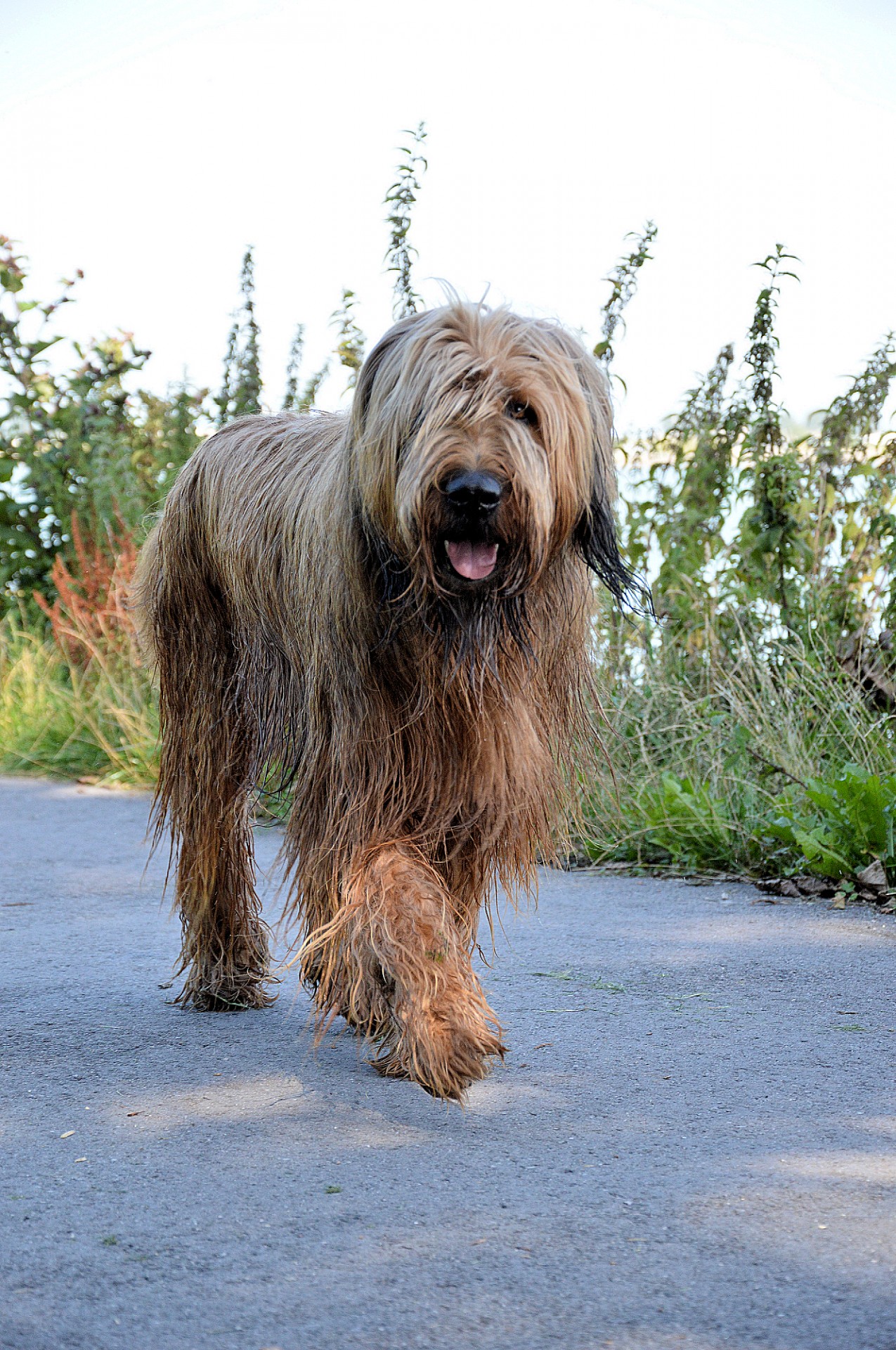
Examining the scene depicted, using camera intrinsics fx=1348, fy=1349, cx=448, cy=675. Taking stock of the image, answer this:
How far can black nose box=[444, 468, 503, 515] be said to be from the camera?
2.88m

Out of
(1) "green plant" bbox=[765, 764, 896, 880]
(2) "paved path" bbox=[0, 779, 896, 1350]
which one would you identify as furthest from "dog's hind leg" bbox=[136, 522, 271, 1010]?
(1) "green plant" bbox=[765, 764, 896, 880]

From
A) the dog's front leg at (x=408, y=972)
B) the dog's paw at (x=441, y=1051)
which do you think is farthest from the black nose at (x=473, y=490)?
the dog's paw at (x=441, y=1051)

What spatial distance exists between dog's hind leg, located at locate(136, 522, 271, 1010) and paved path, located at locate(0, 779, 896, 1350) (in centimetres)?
17

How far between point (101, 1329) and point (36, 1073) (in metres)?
1.41

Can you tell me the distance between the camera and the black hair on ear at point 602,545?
333cm

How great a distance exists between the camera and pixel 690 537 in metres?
7.83

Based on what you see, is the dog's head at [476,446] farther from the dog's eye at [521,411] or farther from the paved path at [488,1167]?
the paved path at [488,1167]

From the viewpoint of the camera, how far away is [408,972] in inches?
123

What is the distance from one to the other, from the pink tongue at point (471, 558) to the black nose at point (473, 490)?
0.36ft

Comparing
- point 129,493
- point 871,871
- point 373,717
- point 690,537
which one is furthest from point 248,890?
point 129,493

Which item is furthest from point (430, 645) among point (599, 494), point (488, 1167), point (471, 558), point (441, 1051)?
point (488, 1167)

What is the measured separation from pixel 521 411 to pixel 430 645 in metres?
0.58

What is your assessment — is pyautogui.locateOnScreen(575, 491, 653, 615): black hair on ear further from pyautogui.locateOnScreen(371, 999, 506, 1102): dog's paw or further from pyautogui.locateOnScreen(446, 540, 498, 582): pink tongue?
pyautogui.locateOnScreen(371, 999, 506, 1102): dog's paw

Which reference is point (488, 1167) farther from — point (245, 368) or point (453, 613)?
point (245, 368)
